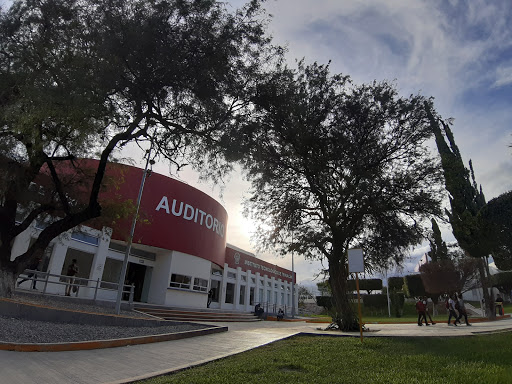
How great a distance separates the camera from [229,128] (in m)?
10.1

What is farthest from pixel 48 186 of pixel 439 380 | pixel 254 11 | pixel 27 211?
pixel 439 380

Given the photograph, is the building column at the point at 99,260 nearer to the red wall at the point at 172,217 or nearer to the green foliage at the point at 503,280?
the red wall at the point at 172,217

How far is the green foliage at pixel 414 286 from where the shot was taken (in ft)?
131

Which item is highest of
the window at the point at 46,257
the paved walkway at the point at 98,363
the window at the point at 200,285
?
the window at the point at 46,257

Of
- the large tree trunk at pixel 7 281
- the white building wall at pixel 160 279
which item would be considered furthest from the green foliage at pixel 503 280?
the large tree trunk at pixel 7 281

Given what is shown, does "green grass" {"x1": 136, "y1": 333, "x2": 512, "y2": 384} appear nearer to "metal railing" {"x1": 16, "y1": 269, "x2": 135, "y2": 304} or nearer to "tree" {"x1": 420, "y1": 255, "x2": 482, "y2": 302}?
"metal railing" {"x1": 16, "y1": 269, "x2": 135, "y2": 304}

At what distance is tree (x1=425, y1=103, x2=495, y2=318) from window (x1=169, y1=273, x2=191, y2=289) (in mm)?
17670

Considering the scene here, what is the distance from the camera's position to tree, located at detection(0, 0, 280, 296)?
8.09 metres

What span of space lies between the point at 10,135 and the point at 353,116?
11914mm

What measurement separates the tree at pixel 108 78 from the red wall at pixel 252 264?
22.1 m

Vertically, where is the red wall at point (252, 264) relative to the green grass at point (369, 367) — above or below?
above

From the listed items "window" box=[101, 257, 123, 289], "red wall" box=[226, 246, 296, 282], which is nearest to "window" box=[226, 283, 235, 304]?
"red wall" box=[226, 246, 296, 282]

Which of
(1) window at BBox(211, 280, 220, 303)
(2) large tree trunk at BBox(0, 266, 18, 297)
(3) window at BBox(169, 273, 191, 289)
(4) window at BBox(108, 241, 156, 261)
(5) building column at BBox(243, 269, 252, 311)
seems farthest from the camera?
(5) building column at BBox(243, 269, 252, 311)

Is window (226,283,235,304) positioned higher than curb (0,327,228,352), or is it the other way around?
window (226,283,235,304)
